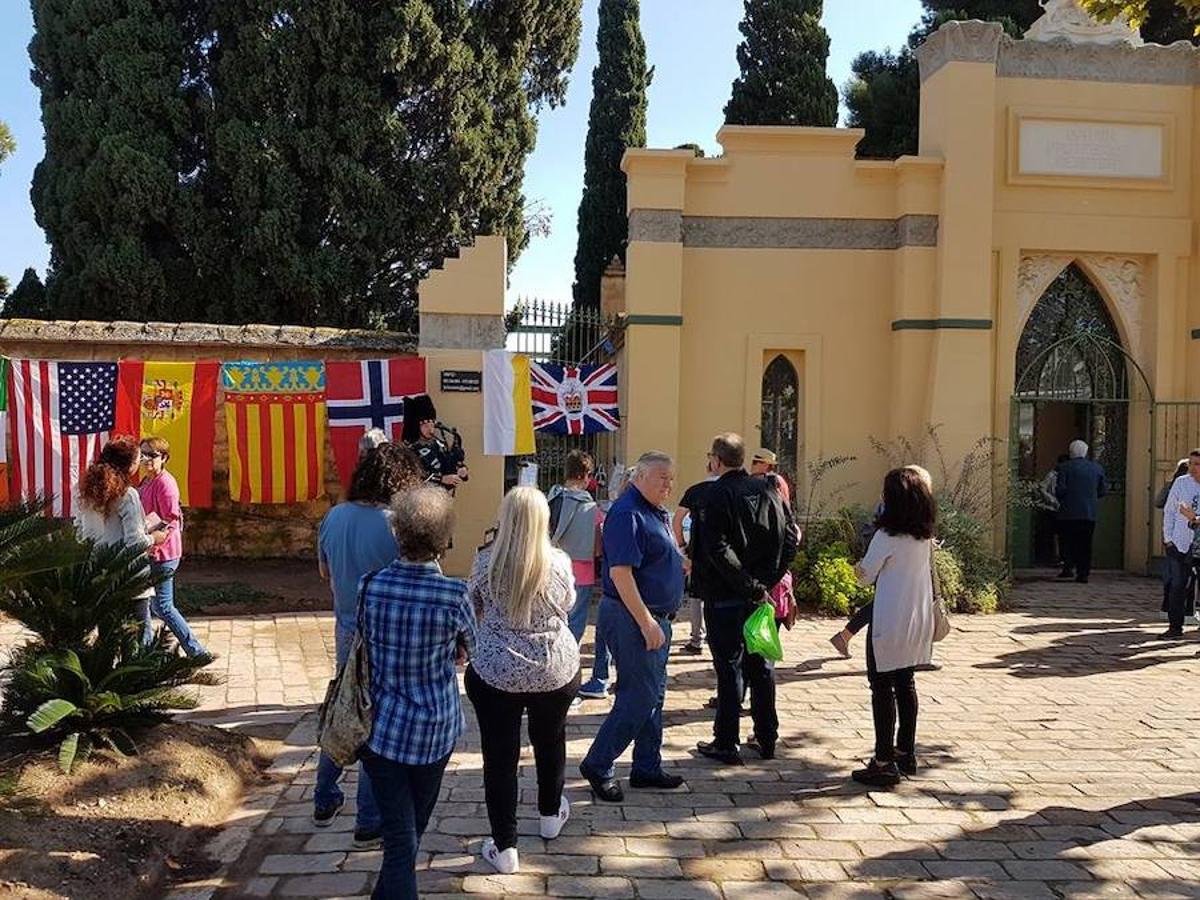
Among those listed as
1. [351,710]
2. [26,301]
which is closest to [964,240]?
[351,710]

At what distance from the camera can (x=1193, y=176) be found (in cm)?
1282

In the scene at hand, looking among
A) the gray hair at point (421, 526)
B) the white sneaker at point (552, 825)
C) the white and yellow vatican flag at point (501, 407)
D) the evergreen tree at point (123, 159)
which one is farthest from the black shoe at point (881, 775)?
the evergreen tree at point (123, 159)

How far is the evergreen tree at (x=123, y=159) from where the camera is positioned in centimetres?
1603

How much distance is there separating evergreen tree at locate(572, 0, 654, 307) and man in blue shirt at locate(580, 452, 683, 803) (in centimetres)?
1902

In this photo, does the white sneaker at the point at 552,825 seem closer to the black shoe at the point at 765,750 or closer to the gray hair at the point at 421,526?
the gray hair at the point at 421,526

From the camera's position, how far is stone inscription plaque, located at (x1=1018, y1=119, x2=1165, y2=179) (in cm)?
1257

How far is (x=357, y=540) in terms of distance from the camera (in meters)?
4.80

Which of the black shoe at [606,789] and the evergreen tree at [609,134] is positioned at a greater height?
the evergreen tree at [609,134]

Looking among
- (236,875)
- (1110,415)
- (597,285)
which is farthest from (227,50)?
(236,875)

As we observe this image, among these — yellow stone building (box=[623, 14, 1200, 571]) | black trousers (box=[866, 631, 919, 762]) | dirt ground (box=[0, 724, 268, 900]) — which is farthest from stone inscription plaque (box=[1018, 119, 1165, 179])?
dirt ground (box=[0, 724, 268, 900])

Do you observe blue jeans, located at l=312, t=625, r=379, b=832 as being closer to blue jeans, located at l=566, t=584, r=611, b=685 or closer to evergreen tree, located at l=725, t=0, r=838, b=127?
blue jeans, located at l=566, t=584, r=611, b=685

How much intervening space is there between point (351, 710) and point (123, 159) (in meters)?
14.5

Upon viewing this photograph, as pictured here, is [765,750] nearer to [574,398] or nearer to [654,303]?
[574,398]

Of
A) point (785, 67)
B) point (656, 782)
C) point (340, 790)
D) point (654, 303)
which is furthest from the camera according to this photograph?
point (785, 67)
